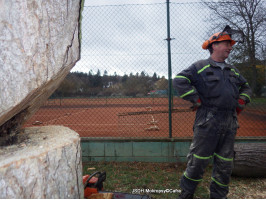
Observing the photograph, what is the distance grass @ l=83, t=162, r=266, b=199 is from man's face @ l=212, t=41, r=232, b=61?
1778 millimetres

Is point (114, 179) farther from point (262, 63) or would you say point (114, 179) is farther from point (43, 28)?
point (262, 63)

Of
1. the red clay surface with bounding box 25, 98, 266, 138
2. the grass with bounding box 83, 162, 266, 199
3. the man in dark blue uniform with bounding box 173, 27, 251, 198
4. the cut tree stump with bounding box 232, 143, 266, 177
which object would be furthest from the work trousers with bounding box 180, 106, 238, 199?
the red clay surface with bounding box 25, 98, 266, 138

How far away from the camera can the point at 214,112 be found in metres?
2.19

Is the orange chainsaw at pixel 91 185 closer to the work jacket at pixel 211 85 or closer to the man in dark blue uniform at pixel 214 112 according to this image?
the man in dark blue uniform at pixel 214 112

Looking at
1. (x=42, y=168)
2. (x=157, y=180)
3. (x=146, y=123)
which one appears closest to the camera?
(x=42, y=168)

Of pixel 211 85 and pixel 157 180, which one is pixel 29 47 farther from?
pixel 157 180

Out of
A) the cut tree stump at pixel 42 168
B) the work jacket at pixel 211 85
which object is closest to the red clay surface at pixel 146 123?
the work jacket at pixel 211 85

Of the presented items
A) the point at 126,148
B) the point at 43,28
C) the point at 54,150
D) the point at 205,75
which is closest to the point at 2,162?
the point at 54,150

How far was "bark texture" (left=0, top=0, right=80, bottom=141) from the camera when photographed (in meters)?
1.25

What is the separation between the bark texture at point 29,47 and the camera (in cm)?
125

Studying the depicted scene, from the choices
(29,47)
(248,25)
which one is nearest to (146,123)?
(248,25)

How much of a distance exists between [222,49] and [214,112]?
710 millimetres

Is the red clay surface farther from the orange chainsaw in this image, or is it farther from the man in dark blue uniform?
the orange chainsaw

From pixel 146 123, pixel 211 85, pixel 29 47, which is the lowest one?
pixel 146 123
